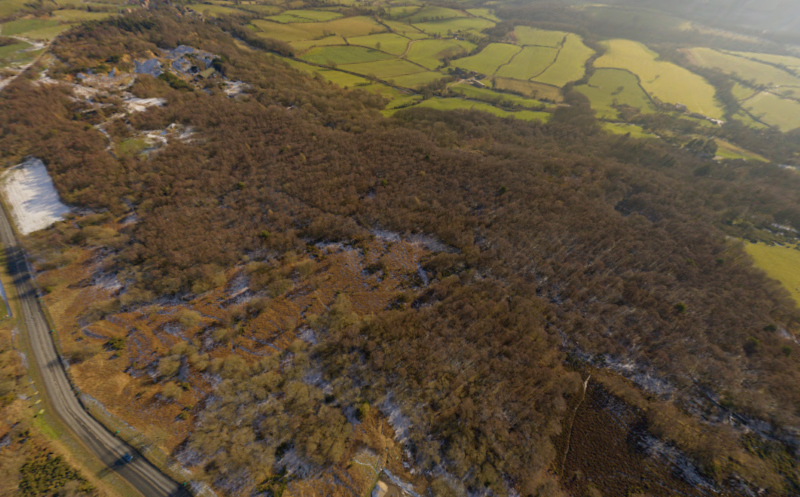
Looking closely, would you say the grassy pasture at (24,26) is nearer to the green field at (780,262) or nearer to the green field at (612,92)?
the green field at (612,92)

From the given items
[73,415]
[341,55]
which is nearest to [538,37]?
[341,55]

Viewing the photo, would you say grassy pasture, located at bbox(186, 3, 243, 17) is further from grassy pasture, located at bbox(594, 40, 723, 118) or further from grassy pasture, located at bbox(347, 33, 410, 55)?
grassy pasture, located at bbox(594, 40, 723, 118)

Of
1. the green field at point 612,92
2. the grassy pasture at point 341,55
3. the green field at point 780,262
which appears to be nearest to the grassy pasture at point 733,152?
the green field at point 612,92

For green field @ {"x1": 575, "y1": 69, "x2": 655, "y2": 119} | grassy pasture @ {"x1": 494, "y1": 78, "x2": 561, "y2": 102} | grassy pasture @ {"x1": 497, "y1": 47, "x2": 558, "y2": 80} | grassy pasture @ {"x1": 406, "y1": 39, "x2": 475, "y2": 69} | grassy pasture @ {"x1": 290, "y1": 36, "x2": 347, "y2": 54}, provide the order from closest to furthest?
1. green field @ {"x1": 575, "y1": 69, "x2": 655, "y2": 119}
2. grassy pasture @ {"x1": 494, "y1": 78, "x2": 561, "y2": 102}
3. grassy pasture @ {"x1": 290, "y1": 36, "x2": 347, "y2": 54}
4. grassy pasture @ {"x1": 497, "y1": 47, "x2": 558, "y2": 80}
5. grassy pasture @ {"x1": 406, "y1": 39, "x2": 475, "y2": 69}

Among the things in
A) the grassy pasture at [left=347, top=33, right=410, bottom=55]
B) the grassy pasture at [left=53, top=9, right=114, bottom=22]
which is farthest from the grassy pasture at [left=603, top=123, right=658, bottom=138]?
the grassy pasture at [left=53, top=9, right=114, bottom=22]

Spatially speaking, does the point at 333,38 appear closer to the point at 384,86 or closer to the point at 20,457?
the point at 384,86

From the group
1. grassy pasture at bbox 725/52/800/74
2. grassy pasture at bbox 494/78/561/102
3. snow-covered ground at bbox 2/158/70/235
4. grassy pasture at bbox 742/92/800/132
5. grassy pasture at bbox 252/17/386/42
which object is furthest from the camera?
grassy pasture at bbox 725/52/800/74

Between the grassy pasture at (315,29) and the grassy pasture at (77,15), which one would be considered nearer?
the grassy pasture at (77,15)
